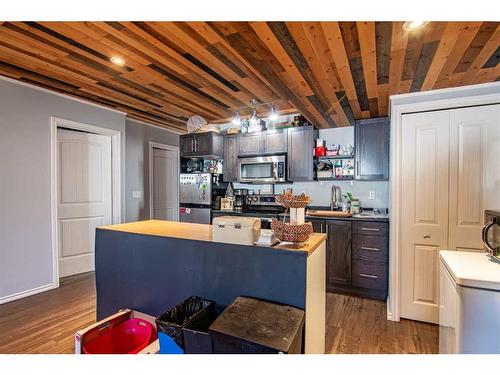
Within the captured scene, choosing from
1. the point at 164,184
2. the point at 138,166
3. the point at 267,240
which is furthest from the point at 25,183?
the point at 267,240

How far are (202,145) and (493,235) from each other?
3.58 meters

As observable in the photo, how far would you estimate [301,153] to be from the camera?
3.67 m

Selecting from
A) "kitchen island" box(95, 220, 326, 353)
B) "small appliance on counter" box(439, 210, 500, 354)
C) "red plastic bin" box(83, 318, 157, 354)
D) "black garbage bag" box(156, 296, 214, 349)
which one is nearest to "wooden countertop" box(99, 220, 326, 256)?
"kitchen island" box(95, 220, 326, 353)

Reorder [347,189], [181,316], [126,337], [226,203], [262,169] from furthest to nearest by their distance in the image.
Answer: [226,203] < [262,169] < [347,189] < [126,337] < [181,316]

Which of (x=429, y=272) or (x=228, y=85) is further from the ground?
(x=228, y=85)

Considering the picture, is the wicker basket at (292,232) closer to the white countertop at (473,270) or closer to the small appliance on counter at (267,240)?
the small appliance on counter at (267,240)

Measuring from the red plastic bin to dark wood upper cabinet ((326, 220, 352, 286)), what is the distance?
2220 mm

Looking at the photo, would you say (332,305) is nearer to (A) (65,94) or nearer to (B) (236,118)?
(B) (236,118)

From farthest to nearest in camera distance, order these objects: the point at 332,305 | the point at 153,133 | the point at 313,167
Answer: the point at 153,133 < the point at 313,167 < the point at 332,305

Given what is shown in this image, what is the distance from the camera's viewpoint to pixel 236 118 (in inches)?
147

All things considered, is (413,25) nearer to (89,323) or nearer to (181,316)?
(181,316)

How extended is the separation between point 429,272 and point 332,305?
104 cm

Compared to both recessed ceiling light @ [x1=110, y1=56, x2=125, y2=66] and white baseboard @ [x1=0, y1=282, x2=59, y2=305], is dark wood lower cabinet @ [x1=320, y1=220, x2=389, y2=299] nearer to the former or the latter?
recessed ceiling light @ [x1=110, y1=56, x2=125, y2=66]
